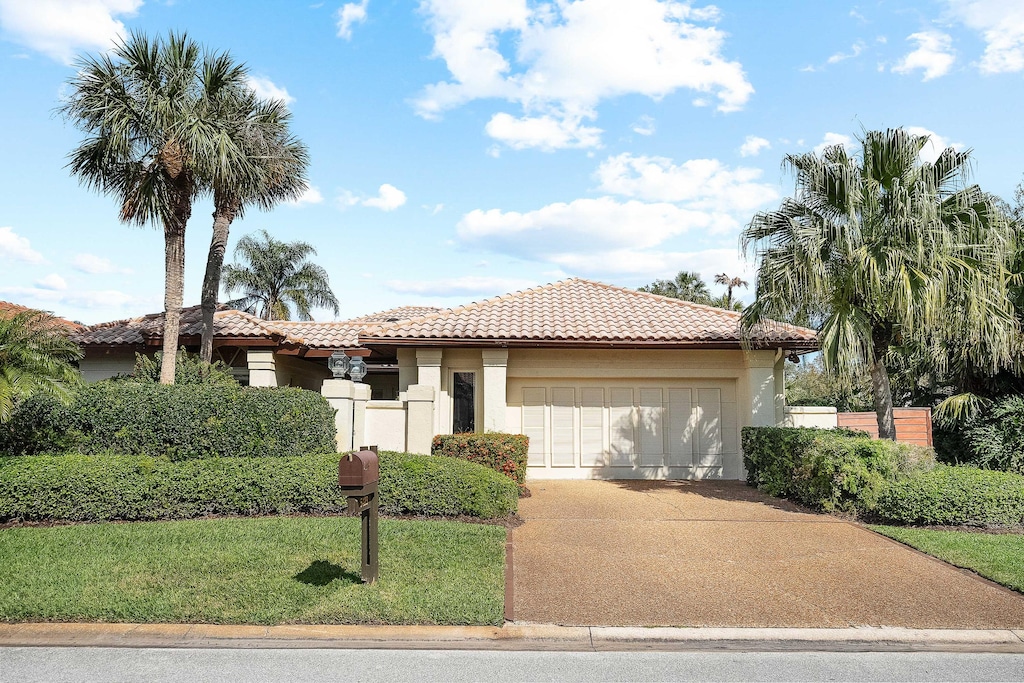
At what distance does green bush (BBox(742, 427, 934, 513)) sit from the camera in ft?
34.5

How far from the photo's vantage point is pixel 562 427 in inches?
631

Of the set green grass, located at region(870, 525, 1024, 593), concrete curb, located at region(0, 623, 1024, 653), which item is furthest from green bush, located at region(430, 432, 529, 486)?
concrete curb, located at region(0, 623, 1024, 653)

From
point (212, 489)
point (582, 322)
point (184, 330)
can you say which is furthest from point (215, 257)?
point (582, 322)

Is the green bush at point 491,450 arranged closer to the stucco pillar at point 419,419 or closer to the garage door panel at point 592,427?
the stucco pillar at point 419,419

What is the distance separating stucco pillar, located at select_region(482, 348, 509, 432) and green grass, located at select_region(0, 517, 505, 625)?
18.1ft

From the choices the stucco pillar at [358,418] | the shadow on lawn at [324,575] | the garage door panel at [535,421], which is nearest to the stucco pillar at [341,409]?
the stucco pillar at [358,418]

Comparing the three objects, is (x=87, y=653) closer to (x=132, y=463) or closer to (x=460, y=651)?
(x=460, y=651)

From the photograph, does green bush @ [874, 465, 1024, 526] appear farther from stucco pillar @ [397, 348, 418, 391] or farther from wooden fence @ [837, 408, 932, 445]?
stucco pillar @ [397, 348, 418, 391]

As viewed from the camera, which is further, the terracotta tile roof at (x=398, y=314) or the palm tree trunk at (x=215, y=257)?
the terracotta tile roof at (x=398, y=314)

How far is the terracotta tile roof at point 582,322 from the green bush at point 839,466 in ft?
10.2

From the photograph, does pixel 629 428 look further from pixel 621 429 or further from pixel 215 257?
pixel 215 257

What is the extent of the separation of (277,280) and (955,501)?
30.4 meters

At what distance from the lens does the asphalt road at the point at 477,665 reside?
516cm

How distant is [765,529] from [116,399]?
32.9ft
